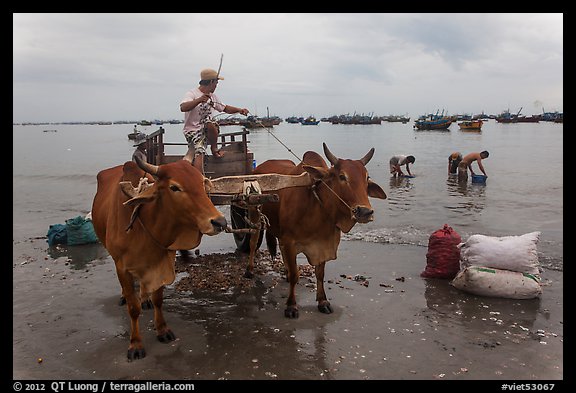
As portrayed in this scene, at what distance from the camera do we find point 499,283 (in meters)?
6.01

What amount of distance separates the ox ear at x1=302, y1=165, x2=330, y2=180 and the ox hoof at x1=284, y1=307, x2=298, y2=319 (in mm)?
1777

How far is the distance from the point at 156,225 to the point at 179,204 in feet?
1.47

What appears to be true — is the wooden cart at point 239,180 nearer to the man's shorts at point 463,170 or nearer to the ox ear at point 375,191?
the ox ear at point 375,191

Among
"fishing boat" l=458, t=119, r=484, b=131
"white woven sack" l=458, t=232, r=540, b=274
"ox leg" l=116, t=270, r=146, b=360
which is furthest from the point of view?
"fishing boat" l=458, t=119, r=484, b=131

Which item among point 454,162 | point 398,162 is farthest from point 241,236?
point 454,162

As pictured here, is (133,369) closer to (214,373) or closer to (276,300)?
(214,373)

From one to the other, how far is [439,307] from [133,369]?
4.01 m

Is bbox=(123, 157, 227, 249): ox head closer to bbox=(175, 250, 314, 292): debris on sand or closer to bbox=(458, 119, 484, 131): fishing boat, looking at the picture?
bbox=(175, 250, 314, 292): debris on sand

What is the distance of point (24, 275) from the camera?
7258mm

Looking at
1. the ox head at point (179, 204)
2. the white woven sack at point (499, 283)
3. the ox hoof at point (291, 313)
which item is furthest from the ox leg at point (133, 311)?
the white woven sack at point (499, 283)

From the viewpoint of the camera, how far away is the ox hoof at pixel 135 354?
4.52 metres

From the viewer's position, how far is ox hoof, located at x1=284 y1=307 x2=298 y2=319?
5602mm

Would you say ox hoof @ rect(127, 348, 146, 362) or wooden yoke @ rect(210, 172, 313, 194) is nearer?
ox hoof @ rect(127, 348, 146, 362)

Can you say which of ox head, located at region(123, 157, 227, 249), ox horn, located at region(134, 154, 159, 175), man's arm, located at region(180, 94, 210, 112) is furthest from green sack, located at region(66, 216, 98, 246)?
ox horn, located at region(134, 154, 159, 175)
